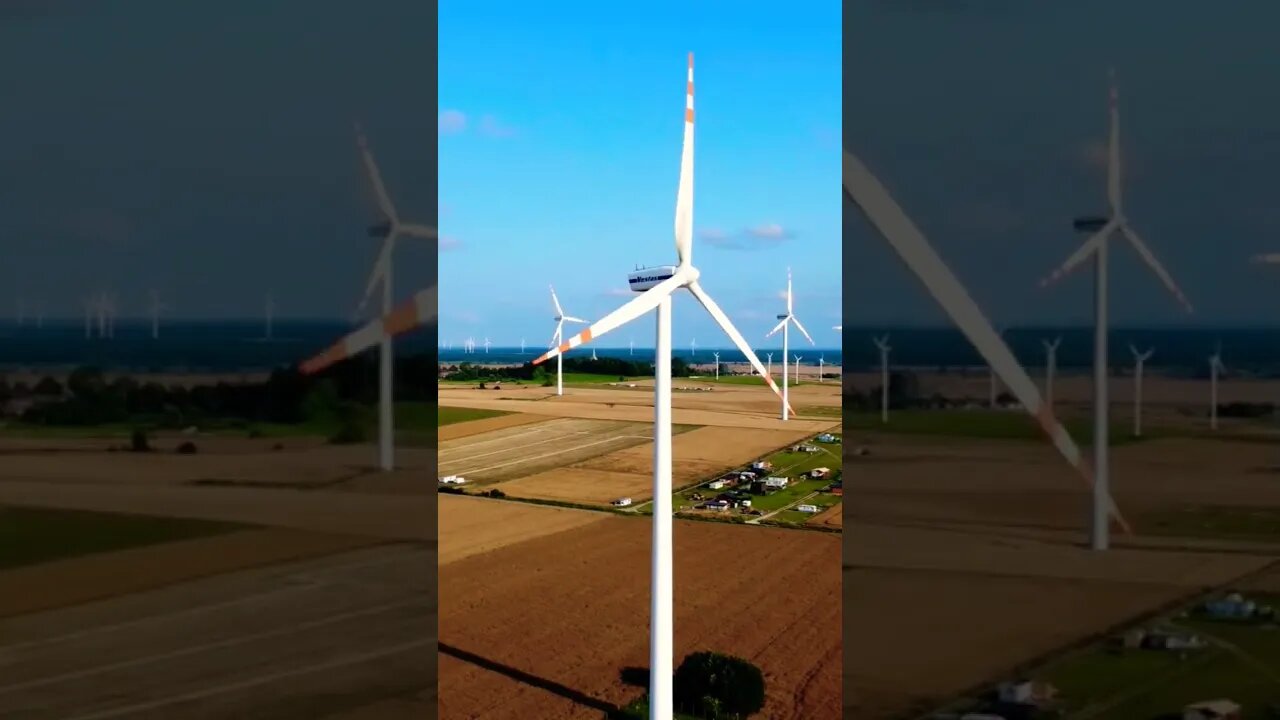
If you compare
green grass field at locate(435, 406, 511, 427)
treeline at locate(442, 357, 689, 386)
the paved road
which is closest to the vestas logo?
the paved road

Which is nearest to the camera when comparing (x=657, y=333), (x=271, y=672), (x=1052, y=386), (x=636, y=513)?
(x=1052, y=386)

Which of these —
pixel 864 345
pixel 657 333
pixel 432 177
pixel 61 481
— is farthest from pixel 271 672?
pixel 657 333

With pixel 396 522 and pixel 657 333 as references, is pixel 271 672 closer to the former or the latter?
pixel 396 522

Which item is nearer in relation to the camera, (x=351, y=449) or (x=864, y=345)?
(x=864, y=345)

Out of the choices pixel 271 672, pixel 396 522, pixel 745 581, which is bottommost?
pixel 745 581

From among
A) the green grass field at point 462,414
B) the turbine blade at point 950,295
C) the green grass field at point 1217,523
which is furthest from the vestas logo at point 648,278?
the green grass field at point 462,414

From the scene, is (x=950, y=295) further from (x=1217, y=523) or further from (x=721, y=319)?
(x=721, y=319)
